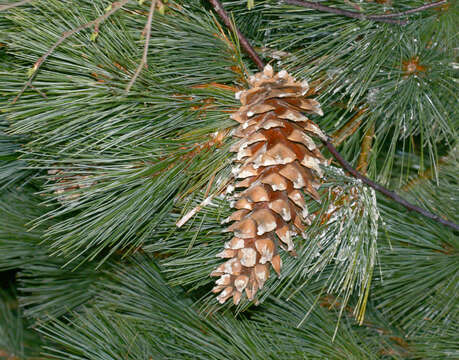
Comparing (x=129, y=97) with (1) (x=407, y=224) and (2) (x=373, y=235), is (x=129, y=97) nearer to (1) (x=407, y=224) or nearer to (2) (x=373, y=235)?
(2) (x=373, y=235)

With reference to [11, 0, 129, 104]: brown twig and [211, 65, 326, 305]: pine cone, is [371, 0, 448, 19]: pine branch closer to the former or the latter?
[211, 65, 326, 305]: pine cone

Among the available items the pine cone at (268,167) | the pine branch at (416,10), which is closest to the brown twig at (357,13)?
the pine branch at (416,10)

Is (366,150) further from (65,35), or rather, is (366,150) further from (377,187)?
(65,35)

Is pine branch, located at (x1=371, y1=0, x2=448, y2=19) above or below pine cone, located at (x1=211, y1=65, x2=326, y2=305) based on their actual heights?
above

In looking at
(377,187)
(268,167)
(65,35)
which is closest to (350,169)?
(377,187)

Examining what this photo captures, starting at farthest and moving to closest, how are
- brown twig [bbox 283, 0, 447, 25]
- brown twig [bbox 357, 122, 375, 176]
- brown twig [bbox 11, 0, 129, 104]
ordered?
1. brown twig [bbox 357, 122, 375, 176]
2. brown twig [bbox 283, 0, 447, 25]
3. brown twig [bbox 11, 0, 129, 104]

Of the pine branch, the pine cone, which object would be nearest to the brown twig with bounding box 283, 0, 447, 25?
the pine branch

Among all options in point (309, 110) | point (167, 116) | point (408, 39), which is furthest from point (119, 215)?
point (408, 39)
